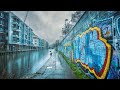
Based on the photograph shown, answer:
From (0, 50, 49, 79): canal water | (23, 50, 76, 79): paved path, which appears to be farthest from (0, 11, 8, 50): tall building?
(23, 50, 76, 79): paved path

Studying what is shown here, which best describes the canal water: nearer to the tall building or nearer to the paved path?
the paved path

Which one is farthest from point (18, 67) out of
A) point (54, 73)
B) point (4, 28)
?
point (4, 28)

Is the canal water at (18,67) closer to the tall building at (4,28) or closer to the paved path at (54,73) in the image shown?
the paved path at (54,73)

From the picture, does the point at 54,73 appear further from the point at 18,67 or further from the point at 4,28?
the point at 4,28

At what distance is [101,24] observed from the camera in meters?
6.34

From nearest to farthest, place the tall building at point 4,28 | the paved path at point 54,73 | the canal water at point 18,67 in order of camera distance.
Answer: the paved path at point 54,73, the canal water at point 18,67, the tall building at point 4,28

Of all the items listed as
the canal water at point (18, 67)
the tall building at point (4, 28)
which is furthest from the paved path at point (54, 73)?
the tall building at point (4, 28)

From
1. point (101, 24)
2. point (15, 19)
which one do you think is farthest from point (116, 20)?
point (15, 19)

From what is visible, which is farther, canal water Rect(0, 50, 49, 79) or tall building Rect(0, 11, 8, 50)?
tall building Rect(0, 11, 8, 50)
